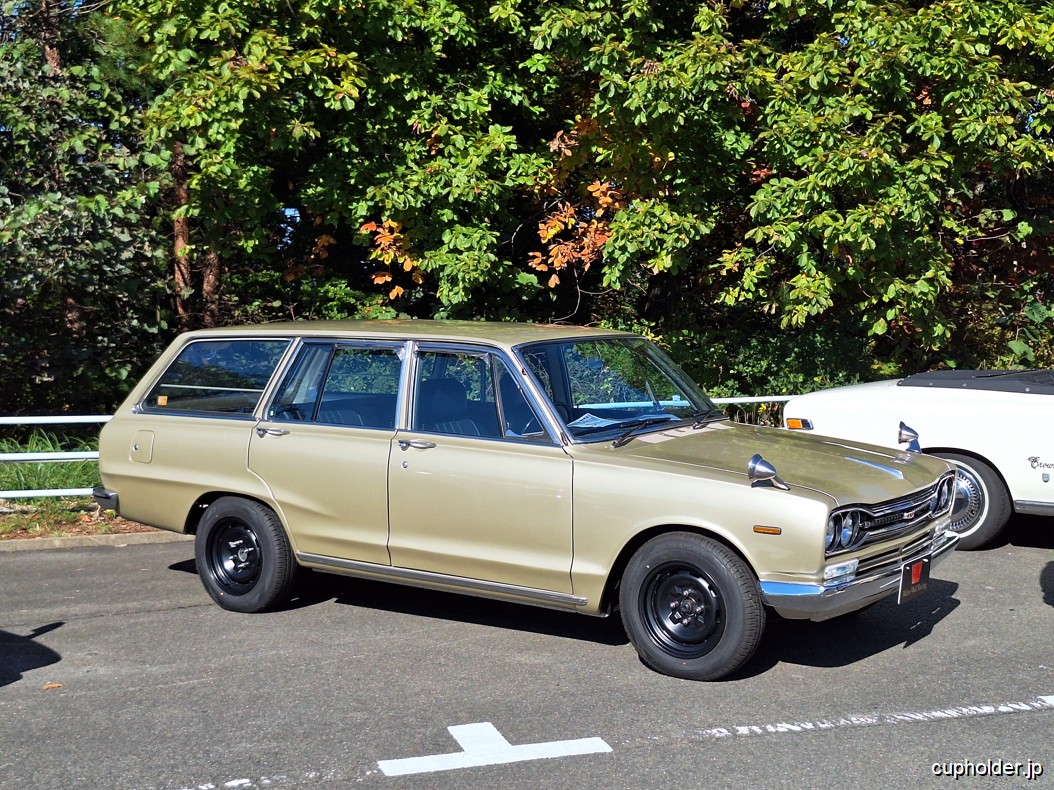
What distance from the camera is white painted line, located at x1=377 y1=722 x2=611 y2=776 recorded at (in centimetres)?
464

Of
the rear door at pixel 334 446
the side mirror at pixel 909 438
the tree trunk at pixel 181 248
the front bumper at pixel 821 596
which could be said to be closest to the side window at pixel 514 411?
the rear door at pixel 334 446

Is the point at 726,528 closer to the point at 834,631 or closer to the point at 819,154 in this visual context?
the point at 834,631

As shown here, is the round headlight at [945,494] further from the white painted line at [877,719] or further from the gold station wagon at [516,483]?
the white painted line at [877,719]

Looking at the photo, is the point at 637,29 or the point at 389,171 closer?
the point at 637,29

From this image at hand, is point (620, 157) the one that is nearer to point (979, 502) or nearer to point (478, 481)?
point (979, 502)

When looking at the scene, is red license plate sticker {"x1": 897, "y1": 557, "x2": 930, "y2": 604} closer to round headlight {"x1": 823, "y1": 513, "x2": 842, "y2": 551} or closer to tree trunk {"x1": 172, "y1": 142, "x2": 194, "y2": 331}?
round headlight {"x1": 823, "y1": 513, "x2": 842, "y2": 551}

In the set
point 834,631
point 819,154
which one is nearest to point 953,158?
point 819,154

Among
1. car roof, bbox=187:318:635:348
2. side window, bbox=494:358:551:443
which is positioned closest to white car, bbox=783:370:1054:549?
car roof, bbox=187:318:635:348

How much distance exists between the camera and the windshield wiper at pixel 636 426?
20.0 feet

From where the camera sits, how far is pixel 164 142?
1259 cm

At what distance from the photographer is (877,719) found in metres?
5.12

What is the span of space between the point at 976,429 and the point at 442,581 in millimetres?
4397

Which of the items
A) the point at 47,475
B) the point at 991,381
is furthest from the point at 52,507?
the point at 991,381

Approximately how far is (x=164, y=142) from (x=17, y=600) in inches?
255
